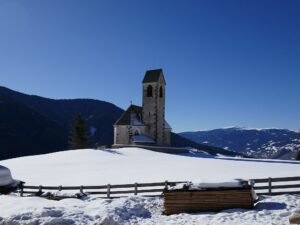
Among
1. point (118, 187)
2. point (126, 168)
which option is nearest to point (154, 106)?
point (126, 168)

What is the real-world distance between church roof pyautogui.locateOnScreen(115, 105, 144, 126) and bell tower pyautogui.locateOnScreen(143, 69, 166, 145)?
3.73ft

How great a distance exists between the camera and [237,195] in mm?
18375

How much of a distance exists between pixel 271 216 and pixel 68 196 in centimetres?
1196

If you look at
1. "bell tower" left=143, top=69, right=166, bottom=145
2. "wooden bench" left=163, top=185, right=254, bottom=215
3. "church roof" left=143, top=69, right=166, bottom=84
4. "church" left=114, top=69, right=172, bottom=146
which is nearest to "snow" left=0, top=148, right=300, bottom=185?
"wooden bench" left=163, top=185, right=254, bottom=215

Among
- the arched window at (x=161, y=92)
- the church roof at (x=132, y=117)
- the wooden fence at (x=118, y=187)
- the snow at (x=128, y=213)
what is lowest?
the snow at (x=128, y=213)

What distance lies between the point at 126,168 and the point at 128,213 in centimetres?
2207

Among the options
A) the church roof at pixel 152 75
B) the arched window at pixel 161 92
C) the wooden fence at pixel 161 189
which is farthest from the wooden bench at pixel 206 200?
the arched window at pixel 161 92

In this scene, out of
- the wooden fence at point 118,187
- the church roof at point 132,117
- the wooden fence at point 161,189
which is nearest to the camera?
the wooden fence at point 161,189

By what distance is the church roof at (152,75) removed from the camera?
71.5 metres

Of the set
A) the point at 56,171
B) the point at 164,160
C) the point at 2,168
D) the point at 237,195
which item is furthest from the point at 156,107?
the point at 237,195

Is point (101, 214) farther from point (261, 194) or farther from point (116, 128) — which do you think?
point (116, 128)

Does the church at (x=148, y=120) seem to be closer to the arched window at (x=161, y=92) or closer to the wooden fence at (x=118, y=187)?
the arched window at (x=161, y=92)

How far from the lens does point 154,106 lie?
232 ft

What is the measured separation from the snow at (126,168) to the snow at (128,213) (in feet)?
31.0
